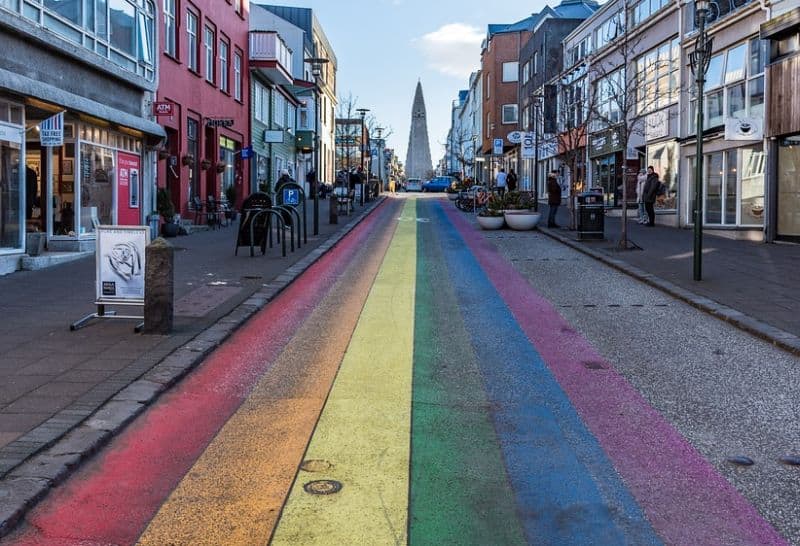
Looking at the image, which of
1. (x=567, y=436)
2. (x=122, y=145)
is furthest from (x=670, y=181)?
(x=567, y=436)

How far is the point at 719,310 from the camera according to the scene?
33.3 ft

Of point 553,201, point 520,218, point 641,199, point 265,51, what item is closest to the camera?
point 520,218

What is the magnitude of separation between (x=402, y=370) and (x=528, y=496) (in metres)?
2.94

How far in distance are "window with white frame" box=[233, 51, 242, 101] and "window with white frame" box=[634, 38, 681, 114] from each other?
14707 millimetres

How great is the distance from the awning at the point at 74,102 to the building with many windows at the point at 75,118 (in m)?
0.03

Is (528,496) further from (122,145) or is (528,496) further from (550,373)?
(122,145)

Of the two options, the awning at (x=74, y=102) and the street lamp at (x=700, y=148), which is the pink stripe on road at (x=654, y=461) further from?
the awning at (x=74, y=102)

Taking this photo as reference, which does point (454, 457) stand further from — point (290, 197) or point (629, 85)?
point (629, 85)

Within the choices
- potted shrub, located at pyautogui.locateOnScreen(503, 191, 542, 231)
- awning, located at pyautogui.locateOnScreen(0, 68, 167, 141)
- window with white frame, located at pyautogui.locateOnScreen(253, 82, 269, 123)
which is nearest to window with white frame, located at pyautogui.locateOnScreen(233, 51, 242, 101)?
window with white frame, located at pyautogui.locateOnScreen(253, 82, 269, 123)

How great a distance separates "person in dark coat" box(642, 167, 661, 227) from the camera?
26667mm

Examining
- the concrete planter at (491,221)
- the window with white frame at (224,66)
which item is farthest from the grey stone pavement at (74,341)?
the window with white frame at (224,66)

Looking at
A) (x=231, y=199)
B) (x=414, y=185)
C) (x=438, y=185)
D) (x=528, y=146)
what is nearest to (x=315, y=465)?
(x=528, y=146)

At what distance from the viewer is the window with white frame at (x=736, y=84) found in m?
21.5

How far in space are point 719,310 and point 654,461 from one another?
5.88 m
